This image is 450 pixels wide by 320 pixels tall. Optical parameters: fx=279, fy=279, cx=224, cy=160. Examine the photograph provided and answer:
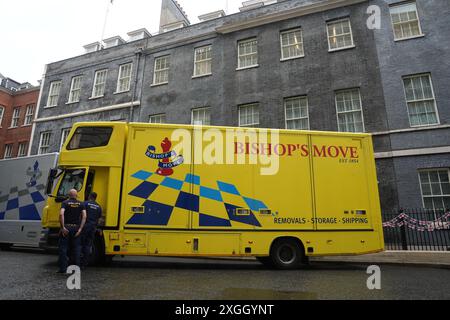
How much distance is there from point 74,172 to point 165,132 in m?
2.69

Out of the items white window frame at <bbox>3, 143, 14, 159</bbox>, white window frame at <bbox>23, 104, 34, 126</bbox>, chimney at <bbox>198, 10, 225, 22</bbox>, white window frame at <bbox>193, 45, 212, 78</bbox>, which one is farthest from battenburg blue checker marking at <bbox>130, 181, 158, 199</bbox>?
white window frame at <bbox>3, 143, 14, 159</bbox>

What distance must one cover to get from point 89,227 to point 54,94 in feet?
64.0

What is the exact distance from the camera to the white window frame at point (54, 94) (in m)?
21.6

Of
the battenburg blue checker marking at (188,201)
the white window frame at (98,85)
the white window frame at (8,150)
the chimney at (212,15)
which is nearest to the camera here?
the battenburg blue checker marking at (188,201)

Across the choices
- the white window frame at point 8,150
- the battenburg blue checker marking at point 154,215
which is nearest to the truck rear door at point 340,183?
the battenburg blue checker marking at point 154,215

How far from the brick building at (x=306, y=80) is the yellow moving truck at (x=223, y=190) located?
6258 millimetres

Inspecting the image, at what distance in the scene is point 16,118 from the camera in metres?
26.8

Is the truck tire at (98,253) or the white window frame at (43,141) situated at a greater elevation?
the white window frame at (43,141)

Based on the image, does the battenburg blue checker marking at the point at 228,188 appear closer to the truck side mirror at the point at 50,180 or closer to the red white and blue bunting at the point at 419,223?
the truck side mirror at the point at 50,180

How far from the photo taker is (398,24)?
46.0 feet

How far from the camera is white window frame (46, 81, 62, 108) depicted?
851 inches

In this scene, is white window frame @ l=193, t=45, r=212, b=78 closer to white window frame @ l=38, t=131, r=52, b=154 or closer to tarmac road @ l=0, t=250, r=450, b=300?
white window frame @ l=38, t=131, r=52, b=154

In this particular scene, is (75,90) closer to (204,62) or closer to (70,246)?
(204,62)

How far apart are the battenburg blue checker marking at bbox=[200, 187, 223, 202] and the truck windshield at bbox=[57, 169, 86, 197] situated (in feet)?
10.6
